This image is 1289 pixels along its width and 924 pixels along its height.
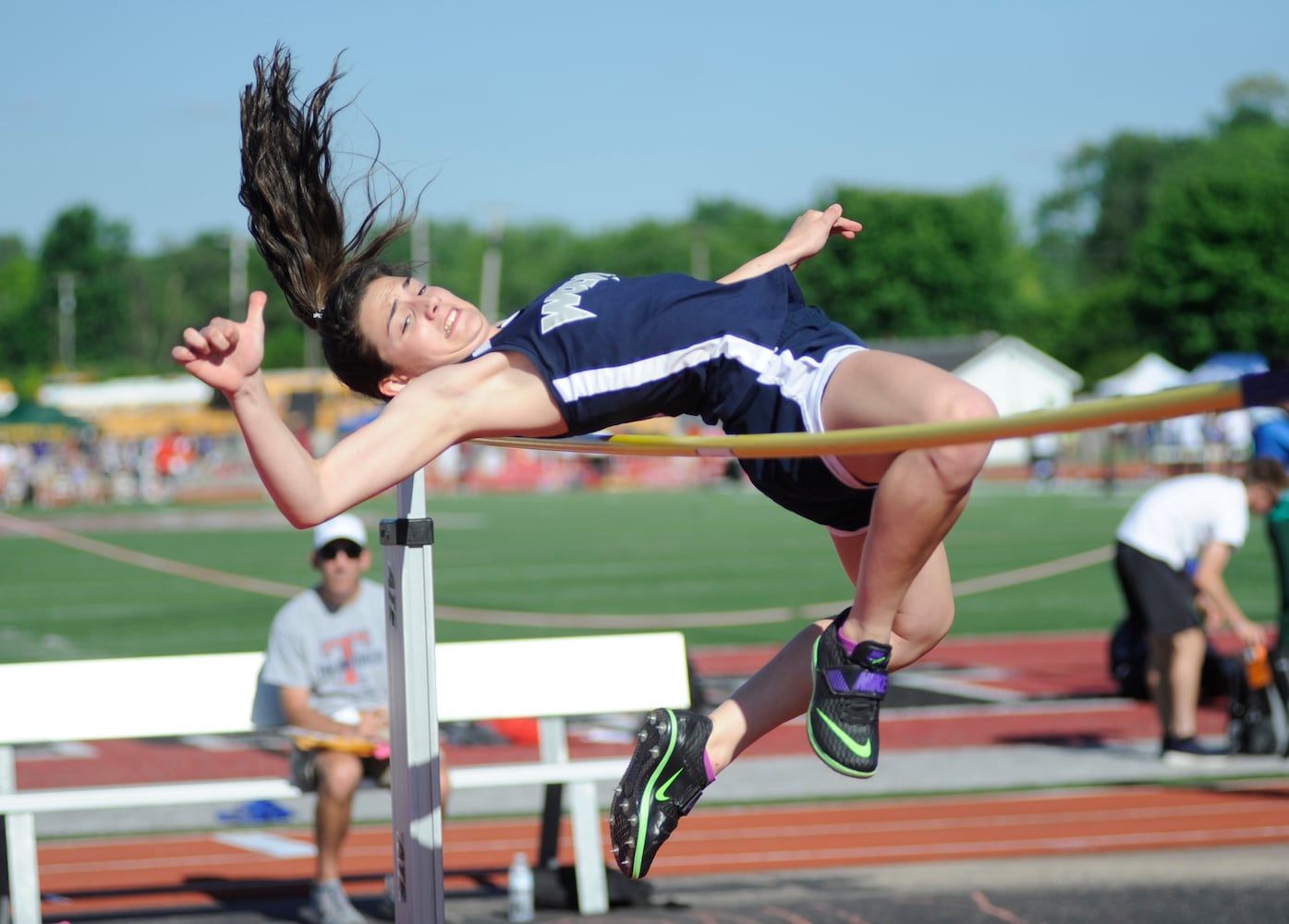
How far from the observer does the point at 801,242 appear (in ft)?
13.3

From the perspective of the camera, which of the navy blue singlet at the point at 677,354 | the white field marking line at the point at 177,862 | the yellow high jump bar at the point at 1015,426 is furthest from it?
the white field marking line at the point at 177,862

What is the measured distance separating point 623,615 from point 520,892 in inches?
352

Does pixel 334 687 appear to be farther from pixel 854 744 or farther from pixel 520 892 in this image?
pixel 854 744

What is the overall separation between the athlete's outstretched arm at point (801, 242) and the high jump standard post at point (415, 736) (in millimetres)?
1045

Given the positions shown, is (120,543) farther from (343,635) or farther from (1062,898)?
(1062,898)

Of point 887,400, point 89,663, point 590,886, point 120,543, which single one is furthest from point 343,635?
point 120,543

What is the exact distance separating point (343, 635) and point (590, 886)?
4.57ft

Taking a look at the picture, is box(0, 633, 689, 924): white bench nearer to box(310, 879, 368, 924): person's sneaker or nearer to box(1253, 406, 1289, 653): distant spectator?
box(310, 879, 368, 924): person's sneaker

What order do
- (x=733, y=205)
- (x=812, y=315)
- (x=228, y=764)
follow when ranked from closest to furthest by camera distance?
(x=812, y=315) < (x=228, y=764) < (x=733, y=205)

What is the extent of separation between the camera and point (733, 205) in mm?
128375

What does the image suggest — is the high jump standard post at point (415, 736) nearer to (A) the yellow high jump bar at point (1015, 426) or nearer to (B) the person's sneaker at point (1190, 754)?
(A) the yellow high jump bar at point (1015, 426)

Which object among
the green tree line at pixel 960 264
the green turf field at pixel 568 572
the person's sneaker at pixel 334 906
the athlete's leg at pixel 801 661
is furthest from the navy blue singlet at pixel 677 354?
the green tree line at pixel 960 264

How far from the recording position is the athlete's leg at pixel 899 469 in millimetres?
2975

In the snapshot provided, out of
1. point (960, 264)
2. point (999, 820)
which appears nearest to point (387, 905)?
point (999, 820)
